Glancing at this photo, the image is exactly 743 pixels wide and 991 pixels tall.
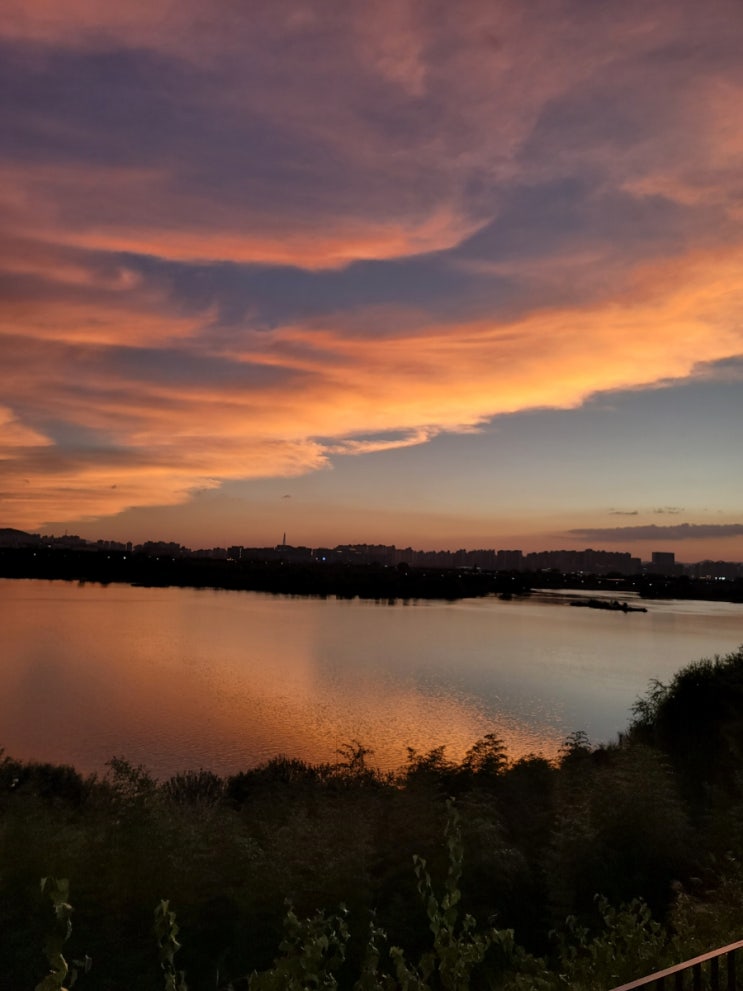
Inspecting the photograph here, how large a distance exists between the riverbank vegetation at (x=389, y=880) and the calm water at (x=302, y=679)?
15.3 m

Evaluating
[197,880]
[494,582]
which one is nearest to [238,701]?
[197,880]

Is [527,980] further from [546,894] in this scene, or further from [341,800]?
[341,800]

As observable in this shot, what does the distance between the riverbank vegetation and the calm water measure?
15.3 metres

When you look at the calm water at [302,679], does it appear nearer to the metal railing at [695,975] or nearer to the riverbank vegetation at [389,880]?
the riverbank vegetation at [389,880]

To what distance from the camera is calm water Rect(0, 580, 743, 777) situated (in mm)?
35688

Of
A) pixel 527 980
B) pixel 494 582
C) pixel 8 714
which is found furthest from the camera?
pixel 494 582

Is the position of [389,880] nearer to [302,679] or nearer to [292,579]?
[302,679]

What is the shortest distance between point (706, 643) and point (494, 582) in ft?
281

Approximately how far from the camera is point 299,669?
53.7 meters

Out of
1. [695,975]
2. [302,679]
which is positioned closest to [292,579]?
[302,679]

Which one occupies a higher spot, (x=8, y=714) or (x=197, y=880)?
(x=197, y=880)

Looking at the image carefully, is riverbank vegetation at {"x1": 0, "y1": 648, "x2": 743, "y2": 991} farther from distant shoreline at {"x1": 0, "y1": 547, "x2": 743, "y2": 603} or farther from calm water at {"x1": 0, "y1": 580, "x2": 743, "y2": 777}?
distant shoreline at {"x1": 0, "y1": 547, "x2": 743, "y2": 603}

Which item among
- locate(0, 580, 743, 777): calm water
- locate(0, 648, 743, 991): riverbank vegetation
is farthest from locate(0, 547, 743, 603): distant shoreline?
locate(0, 648, 743, 991): riverbank vegetation

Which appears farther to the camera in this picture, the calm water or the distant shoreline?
the distant shoreline
